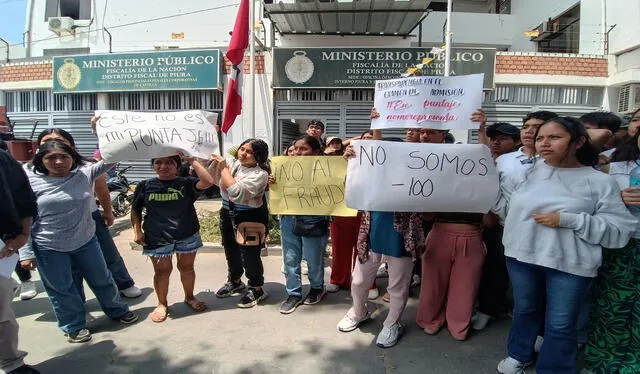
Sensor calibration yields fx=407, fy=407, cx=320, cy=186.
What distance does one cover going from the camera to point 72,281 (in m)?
3.10

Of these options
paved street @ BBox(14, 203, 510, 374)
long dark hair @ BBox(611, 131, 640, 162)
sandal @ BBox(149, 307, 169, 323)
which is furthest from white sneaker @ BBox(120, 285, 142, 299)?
long dark hair @ BBox(611, 131, 640, 162)

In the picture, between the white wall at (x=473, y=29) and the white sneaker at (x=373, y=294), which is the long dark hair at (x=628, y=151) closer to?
the white sneaker at (x=373, y=294)

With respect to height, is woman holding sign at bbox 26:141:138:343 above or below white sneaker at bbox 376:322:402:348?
above

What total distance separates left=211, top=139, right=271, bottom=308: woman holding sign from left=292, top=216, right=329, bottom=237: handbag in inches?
11.9

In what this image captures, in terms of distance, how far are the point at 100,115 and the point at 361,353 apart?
265cm

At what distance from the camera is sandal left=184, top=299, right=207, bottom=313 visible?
11.9ft

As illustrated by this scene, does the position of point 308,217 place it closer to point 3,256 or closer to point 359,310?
point 359,310

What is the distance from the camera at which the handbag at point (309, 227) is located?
140 inches

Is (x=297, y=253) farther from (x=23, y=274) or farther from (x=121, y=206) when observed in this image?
(x=121, y=206)

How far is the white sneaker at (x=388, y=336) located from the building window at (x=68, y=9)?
45.3 feet

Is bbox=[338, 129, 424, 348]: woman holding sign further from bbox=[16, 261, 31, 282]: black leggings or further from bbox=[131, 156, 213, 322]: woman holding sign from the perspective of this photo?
bbox=[16, 261, 31, 282]: black leggings

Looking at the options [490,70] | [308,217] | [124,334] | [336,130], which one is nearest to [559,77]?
[490,70]

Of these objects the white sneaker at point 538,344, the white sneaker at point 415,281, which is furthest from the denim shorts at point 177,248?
the white sneaker at point 538,344

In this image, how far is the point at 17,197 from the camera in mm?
2389
